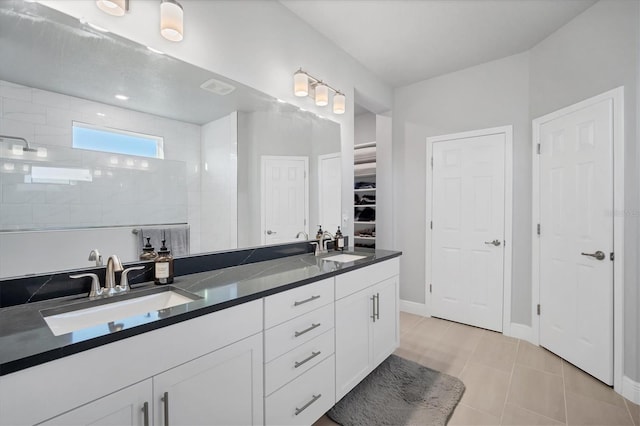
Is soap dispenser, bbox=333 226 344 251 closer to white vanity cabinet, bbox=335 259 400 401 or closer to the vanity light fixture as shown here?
white vanity cabinet, bbox=335 259 400 401

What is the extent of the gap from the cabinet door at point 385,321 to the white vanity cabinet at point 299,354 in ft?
1.77

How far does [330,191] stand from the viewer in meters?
2.75

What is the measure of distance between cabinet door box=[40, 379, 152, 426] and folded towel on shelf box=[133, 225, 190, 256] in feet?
2.47

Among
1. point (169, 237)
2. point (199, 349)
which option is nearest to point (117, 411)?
point (199, 349)

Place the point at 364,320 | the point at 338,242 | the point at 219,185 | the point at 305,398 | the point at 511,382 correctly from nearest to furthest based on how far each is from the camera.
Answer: the point at 305,398 → the point at 219,185 → the point at 364,320 → the point at 511,382 → the point at 338,242

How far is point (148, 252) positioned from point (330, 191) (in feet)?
5.30

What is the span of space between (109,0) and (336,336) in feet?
6.64

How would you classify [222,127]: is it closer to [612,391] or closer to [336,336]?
[336,336]

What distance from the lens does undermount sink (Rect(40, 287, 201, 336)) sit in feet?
3.54

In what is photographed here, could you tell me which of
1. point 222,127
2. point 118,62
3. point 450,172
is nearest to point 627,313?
point 450,172

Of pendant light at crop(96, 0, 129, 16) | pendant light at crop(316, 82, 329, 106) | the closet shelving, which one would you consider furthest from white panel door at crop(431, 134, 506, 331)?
pendant light at crop(96, 0, 129, 16)

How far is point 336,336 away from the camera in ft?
5.90

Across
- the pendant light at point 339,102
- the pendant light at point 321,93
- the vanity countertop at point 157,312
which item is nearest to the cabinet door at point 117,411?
the vanity countertop at point 157,312

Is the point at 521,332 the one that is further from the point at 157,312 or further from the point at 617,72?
the point at 157,312
